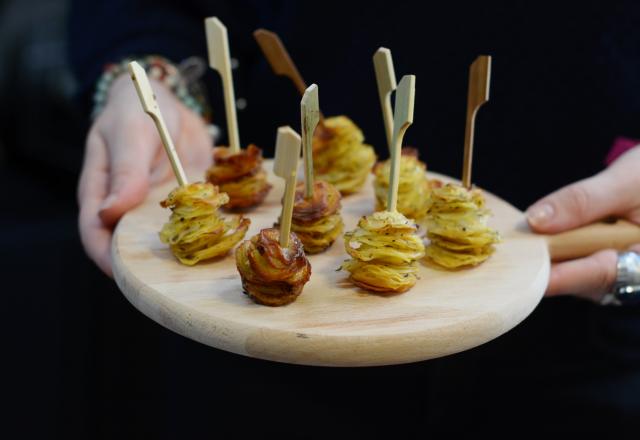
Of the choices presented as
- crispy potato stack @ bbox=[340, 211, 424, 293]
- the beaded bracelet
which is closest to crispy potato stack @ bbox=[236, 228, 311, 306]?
crispy potato stack @ bbox=[340, 211, 424, 293]

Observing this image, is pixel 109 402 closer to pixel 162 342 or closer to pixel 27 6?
pixel 162 342

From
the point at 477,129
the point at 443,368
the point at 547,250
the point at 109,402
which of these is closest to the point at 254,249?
the point at 547,250

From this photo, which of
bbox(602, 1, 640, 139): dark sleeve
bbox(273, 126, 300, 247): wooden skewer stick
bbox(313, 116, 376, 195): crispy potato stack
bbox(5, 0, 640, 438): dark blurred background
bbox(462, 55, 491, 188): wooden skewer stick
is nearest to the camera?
bbox(273, 126, 300, 247): wooden skewer stick

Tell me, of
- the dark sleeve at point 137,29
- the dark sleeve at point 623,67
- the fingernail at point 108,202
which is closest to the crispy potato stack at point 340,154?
the fingernail at point 108,202

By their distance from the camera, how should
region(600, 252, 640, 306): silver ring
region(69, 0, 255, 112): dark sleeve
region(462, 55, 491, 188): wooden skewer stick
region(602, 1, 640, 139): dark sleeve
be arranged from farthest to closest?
region(69, 0, 255, 112): dark sleeve
region(602, 1, 640, 139): dark sleeve
region(600, 252, 640, 306): silver ring
region(462, 55, 491, 188): wooden skewer stick

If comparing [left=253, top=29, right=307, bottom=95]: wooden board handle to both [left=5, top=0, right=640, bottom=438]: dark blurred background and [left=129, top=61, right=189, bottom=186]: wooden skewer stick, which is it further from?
[left=5, top=0, right=640, bottom=438]: dark blurred background

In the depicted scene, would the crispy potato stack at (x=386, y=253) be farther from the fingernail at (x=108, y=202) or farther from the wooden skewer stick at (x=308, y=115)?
the fingernail at (x=108, y=202)
